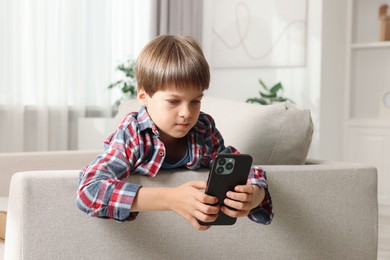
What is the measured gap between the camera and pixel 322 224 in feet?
6.45

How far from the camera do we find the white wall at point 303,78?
15.3 feet

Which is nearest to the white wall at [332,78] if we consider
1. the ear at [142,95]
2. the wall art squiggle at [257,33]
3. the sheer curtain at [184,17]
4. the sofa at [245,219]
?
the wall art squiggle at [257,33]

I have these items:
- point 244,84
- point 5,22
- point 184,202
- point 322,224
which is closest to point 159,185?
point 184,202

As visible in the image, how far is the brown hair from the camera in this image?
5.52ft

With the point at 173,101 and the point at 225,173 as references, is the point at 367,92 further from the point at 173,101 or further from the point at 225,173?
the point at 225,173

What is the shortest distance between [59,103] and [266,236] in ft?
10.3

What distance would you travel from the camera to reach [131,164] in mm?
1712

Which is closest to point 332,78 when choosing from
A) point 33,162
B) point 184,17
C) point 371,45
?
point 371,45

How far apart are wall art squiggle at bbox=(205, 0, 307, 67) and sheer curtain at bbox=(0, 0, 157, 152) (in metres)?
0.49

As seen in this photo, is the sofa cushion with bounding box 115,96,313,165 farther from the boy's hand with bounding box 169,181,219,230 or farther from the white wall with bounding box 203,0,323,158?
the white wall with bounding box 203,0,323,158

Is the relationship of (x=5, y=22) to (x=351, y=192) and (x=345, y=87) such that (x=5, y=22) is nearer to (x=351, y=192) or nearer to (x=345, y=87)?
(x=345, y=87)

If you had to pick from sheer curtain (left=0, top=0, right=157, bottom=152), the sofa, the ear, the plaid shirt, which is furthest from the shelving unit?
the ear

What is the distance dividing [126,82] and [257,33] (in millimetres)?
998

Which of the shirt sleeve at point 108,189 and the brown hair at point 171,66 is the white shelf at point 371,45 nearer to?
the brown hair at point 171,66
